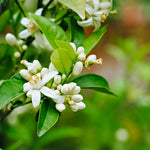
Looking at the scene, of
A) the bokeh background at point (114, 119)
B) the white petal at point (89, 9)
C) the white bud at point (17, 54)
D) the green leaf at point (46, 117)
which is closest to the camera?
the green leaf at point (46, 117)

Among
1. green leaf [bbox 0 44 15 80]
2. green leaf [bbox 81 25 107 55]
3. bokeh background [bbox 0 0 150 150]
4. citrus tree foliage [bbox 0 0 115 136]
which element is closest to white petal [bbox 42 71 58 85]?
citrus tree foliage [bbox 0 0 115 136]

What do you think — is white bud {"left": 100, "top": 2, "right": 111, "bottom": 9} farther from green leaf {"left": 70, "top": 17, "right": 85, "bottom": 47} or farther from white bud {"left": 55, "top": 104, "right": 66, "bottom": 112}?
white bud {"left": 55, "top": 104, "right": 66, "bottom": 112}

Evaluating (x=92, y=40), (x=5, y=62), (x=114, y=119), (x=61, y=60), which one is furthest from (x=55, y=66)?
(x=114, y=119)

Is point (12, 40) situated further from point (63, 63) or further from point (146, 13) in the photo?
point (146, 13)

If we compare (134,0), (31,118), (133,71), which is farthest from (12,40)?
(134,0)

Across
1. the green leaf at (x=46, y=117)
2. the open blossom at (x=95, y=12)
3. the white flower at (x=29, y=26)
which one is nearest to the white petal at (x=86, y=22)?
the open blossom at (x=95, y=12)

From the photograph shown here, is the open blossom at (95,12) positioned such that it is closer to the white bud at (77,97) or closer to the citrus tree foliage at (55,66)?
the citrus tree foliage at (55,66)

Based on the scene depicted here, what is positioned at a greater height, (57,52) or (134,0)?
(57,52)

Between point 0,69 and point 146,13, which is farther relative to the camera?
point 146,13
